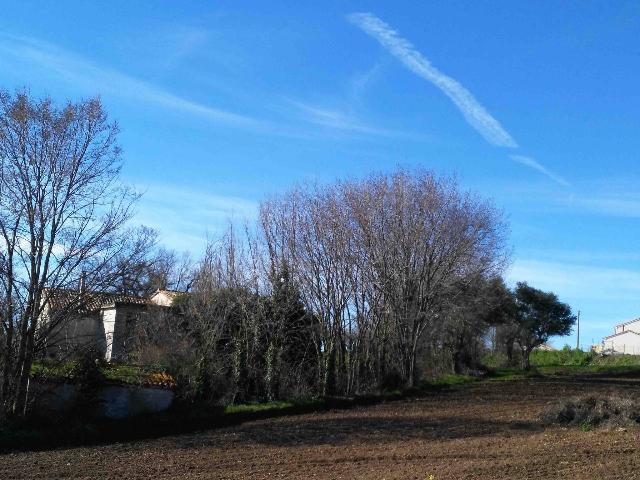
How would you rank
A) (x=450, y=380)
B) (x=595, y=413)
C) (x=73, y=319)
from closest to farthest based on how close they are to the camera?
1. (x=595, y=413)
2. (x=73, y=319)
3. (x=450, y=380)

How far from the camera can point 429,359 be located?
36469 mm

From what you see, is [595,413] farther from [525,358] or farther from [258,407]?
[525,358]

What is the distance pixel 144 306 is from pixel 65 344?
603 centimetres

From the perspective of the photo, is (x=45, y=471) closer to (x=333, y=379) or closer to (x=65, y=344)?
(x=65, y=344)

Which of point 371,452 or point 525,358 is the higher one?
point 525,358

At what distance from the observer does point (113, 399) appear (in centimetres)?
2184

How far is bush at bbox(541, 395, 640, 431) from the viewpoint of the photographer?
16.6 meters

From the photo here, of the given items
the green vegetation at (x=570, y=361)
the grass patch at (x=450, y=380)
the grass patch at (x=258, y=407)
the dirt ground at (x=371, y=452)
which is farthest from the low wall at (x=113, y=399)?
the green vegetation at (x=570, y=361)

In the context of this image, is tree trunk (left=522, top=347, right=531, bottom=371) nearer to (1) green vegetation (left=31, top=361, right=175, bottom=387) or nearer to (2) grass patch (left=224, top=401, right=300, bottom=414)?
(2) grass patch (left=224, top=401, right=300, bottom=414)

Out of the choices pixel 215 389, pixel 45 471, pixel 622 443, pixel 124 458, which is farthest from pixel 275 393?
pixel 622 443

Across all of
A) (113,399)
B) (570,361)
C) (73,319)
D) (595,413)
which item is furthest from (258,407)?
(570,361)

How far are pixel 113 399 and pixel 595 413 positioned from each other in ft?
42.6

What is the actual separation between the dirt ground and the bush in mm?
525

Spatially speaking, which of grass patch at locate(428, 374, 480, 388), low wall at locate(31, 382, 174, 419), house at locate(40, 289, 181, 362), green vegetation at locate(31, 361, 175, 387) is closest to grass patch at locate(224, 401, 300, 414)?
low wall at locate(31, 382, 174, 419)
